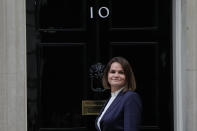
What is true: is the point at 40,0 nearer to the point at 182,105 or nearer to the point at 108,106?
the point at 182,105

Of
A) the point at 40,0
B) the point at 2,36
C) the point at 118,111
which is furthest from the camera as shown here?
the point at 40,0

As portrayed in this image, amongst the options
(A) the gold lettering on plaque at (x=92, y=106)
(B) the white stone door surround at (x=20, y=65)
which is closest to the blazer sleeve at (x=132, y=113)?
(B) the white stone door surround at (x=20, y=65)

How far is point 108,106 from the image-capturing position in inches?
157

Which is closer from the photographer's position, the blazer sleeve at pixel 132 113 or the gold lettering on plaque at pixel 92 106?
the blazer sleeve at pixel 132 113

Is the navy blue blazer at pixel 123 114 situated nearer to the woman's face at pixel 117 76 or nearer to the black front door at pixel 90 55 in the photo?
the woman's face at pixel 117 76

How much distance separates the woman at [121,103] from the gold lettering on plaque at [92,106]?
2161mm

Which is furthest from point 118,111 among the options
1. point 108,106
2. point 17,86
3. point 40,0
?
point 40,0

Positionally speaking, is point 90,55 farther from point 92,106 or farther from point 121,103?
point 121,103

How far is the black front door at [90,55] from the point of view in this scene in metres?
6.24

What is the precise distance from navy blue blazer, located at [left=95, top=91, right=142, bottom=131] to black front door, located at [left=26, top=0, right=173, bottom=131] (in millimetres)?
2313

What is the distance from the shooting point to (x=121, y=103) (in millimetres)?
3844

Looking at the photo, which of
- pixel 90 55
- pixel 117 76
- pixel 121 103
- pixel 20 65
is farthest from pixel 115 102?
pixel 90 55

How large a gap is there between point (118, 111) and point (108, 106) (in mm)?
178

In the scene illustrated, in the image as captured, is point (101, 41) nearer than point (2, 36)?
No
